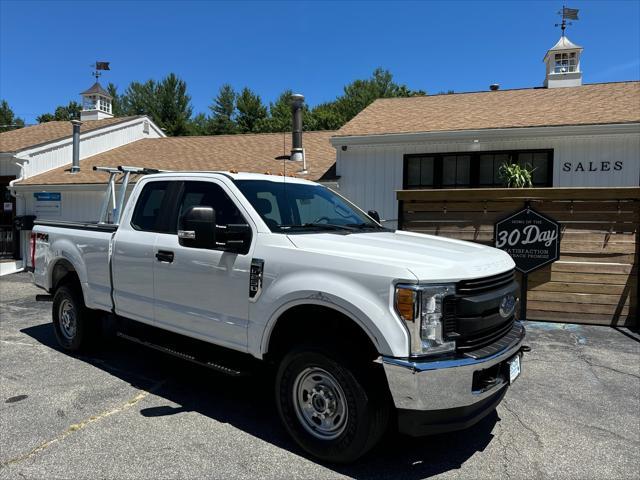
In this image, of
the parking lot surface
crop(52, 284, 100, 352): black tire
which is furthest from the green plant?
crop(52, 284, 100, 352): black tire

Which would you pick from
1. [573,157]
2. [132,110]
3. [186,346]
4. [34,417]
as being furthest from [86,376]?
[132,110]

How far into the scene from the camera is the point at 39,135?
1744 centimetres

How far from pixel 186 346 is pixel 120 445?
96 centimetres

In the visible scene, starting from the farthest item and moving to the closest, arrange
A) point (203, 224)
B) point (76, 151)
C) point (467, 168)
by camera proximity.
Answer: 1. point (76, 151)
2. point (467, 168)
3. point (203, 224)

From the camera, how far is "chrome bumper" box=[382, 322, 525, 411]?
9.14 feet

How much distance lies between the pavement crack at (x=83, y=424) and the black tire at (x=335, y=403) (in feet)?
5.21

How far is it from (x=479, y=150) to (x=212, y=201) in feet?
25.8

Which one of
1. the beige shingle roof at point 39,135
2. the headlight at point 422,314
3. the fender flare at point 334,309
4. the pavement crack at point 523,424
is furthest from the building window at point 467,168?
the beige shingle roof at point 39,135

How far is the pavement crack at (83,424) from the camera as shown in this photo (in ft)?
10.8

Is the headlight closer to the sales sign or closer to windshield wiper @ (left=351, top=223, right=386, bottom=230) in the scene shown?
windshield wiper @ (left=351, top=223, right=386, bottom=230)

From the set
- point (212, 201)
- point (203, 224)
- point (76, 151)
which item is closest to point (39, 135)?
point (76, 151)

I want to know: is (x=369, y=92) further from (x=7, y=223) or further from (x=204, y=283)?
Result: (x=204, y=283)

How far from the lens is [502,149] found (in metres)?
10.4

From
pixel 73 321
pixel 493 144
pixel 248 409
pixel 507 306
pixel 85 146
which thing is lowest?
pixel 248 409
